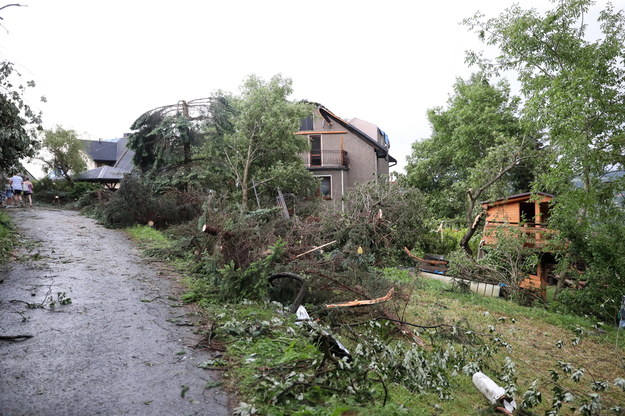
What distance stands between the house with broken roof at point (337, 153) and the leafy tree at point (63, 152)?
16936mm

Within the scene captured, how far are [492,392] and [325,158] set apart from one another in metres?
22.6

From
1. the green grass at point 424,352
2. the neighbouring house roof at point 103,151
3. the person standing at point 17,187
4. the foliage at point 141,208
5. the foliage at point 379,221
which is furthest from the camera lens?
the neighbouring house roof at point 103,151

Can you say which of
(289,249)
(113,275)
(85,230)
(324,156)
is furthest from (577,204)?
(324,156)

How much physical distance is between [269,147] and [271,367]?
14.0 meters

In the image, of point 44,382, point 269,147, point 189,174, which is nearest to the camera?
point 44,382

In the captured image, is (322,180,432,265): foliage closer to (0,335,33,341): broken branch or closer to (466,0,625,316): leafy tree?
(466,0,625,316): leafy tree

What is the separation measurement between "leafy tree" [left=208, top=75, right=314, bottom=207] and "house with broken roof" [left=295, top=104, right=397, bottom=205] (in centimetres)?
859

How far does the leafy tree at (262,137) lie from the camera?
15.9 metres

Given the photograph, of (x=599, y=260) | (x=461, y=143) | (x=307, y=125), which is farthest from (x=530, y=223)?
(x=307, y=125)

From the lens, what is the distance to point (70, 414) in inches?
114

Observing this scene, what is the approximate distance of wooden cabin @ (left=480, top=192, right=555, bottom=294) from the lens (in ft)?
36.8

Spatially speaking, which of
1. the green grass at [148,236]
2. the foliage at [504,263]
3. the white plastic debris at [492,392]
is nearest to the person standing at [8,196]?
the green grass at [148,236]

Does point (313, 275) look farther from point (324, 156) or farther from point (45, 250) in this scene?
point (324, 156)

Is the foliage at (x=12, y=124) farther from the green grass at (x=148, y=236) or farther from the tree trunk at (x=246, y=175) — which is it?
the tree trunk at (x=246, y=175)
